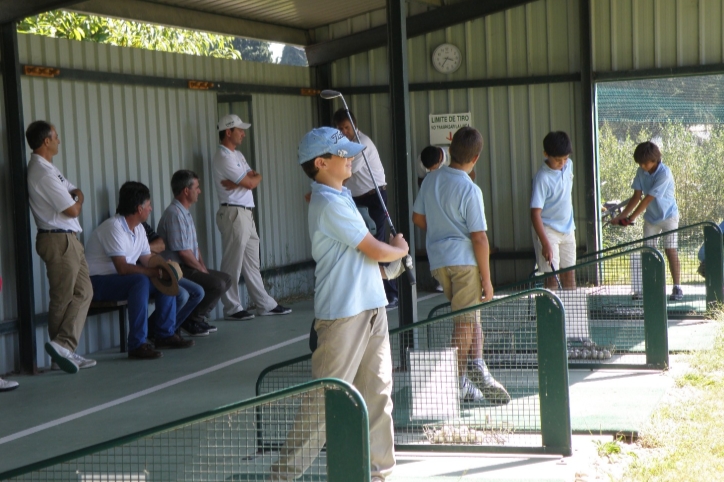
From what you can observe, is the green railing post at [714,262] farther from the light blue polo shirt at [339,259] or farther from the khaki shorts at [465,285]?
the light blue polo shirt at [339,259]

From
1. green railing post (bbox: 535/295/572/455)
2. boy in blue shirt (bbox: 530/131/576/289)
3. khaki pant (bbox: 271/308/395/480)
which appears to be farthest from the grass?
boy in blue shirt (bbox: 530/131/576/289)

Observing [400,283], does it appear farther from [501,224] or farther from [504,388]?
[501,224]

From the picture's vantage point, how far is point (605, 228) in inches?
495

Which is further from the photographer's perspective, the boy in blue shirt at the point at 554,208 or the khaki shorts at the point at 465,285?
the boy in blue shirt at the point at 554,208

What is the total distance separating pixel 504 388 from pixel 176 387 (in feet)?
8.66

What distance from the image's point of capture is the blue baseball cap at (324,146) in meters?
4.41

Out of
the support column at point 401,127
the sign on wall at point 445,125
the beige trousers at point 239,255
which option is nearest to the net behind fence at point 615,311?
the support column at point 401,127

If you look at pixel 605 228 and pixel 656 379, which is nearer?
pixel 656 379

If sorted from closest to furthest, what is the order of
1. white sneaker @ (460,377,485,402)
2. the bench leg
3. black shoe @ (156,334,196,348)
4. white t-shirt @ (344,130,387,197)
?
white sneaker @ (460,377,485,402), the bench leg, black shoe @ (156,334,196,348), white t-shirt @ (344,130,387,197)

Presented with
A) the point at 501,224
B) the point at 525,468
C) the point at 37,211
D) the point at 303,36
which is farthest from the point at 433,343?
the point at 303,36

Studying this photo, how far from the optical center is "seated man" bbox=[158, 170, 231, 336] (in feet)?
31.3

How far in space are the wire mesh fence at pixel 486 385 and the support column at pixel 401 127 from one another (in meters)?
0.92

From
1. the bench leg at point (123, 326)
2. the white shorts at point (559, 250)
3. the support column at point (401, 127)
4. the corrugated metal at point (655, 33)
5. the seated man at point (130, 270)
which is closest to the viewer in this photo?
the support column at point (401, 127)

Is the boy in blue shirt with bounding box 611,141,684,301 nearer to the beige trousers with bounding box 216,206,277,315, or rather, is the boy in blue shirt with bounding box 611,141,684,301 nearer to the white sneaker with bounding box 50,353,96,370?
the beige trousers with bounding box 216,206,277,315
